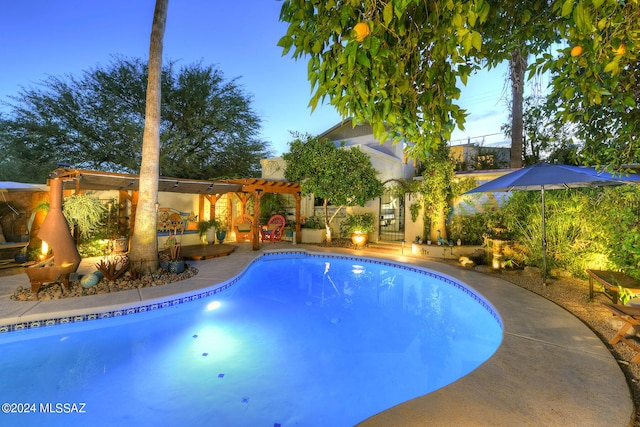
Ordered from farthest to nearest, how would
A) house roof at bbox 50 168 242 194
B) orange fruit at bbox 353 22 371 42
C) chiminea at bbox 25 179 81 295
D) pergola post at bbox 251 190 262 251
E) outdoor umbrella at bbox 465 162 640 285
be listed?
pergola post at bbox 251 190 262 251 < house roof at bbox 50 168 242 194 < chiminea at bbox 25 179 81 295 < outdoor umbrella at bbox 465 162 640 285 < orange fruit at bbox 353 22 371 42

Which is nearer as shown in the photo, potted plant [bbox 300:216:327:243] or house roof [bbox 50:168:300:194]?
house roof [bbox 50:168:300:194]

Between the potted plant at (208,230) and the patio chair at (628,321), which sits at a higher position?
the potted plant at (208,230)

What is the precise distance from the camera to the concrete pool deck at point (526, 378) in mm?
2352

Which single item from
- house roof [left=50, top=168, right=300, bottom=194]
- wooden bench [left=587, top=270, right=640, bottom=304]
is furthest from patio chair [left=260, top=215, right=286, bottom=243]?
wooden bench [left=587, top=270, right=640, bottom=304]

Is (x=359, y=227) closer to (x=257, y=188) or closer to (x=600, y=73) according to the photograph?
(x=257, y=188)

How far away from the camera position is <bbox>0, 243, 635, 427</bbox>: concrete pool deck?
92.6 inches

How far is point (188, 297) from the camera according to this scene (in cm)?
593

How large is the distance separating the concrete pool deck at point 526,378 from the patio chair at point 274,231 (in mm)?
7521

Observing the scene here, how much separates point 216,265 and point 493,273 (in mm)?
7883

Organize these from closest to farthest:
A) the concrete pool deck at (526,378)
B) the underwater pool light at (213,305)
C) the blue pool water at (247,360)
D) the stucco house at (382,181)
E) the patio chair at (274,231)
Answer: the concrete pool deck at (526,378) → the blue pool water at (247,360) → the underwater pool light at (213,305) → the patio chair at (274,231) → the stucco house at (382,181)

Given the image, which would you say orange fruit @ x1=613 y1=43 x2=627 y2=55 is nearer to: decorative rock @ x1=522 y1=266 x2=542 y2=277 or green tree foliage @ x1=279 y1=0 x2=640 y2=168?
green tree foliage @ x1=279 y1=0 x2=640 y2=168

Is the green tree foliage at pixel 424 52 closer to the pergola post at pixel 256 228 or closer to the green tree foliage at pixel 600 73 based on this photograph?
the green tree foliage at pixel 600 73

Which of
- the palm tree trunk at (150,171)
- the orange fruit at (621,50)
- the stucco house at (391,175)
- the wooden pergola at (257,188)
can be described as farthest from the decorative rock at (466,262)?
the palm tree trunk at (150,171)

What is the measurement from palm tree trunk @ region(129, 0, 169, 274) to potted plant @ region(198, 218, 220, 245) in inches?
198
